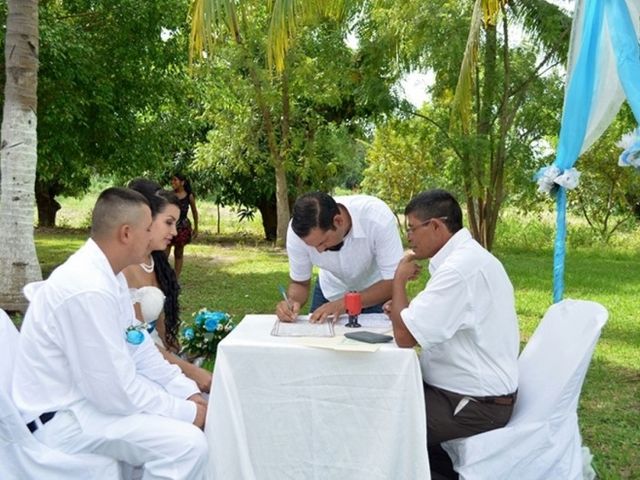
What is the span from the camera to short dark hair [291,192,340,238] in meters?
4.04

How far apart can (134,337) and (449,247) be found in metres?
1.45

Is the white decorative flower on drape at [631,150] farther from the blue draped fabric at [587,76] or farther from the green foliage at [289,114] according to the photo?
the green foliage at [289,114]

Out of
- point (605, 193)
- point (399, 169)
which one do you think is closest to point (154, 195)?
point (399, 169)

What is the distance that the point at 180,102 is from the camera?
40.2 feet

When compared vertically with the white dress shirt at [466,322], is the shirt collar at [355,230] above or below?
above

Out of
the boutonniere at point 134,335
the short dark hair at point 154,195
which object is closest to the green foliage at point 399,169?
the short dark hair at point 154,195

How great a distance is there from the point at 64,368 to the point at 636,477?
3.20 m

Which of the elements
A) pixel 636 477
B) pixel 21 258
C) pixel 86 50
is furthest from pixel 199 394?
pixel 86 50

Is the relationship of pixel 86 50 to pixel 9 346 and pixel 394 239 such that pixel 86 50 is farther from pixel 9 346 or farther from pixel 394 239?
pixel 9 346

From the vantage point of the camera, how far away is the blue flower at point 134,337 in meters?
3.09

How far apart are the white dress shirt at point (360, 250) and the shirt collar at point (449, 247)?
1032mm

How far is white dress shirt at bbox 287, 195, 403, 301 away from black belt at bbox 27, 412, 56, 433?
196cm

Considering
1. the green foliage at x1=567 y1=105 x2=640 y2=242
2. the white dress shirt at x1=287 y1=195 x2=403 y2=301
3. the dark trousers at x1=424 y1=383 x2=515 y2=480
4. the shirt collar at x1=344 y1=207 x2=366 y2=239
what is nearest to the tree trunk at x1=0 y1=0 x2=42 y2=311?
the white dress shirt at x1=287 y1=195 x2=403 y2=301

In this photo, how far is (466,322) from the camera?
3279mm
